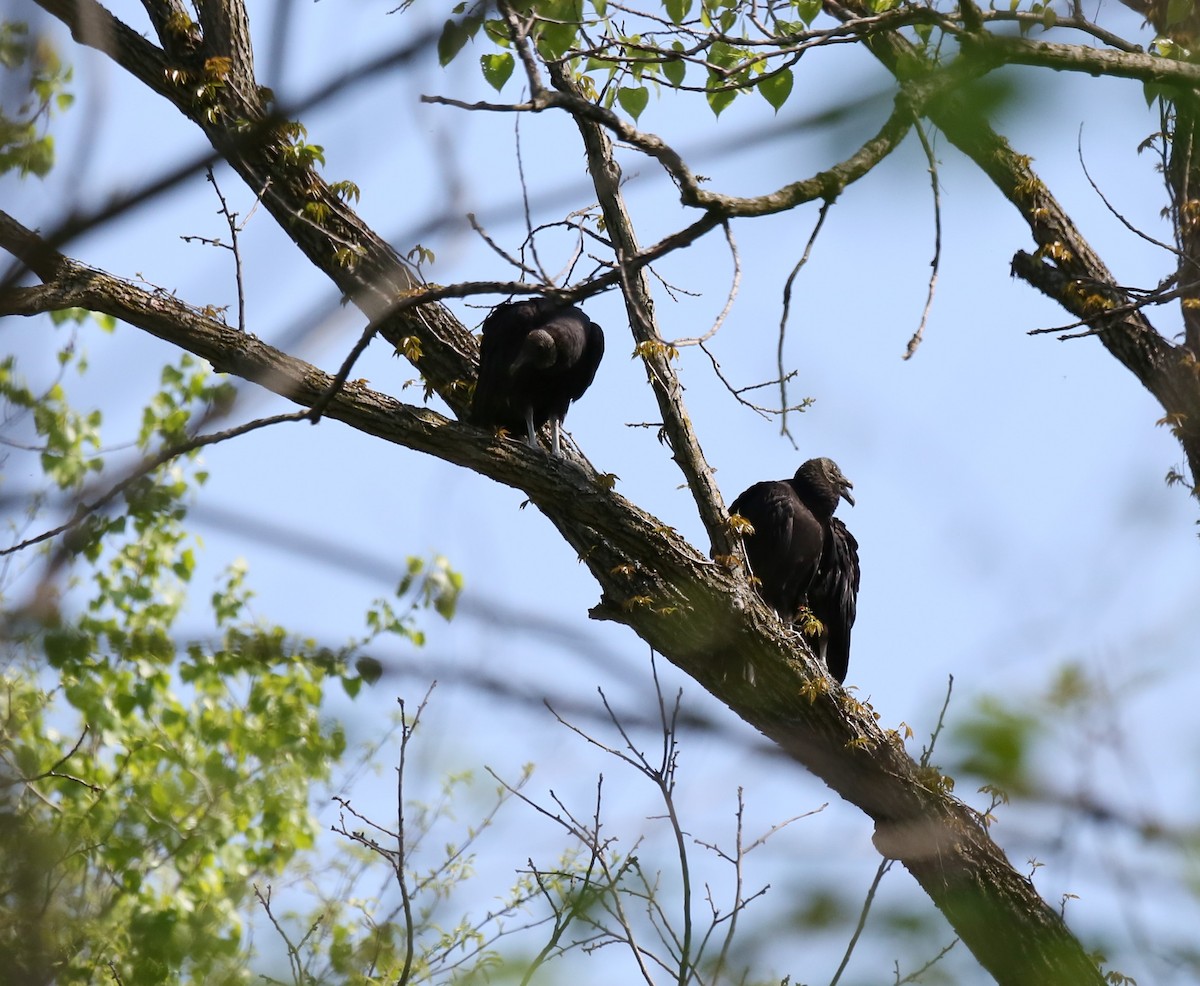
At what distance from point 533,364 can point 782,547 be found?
1503 millimetres

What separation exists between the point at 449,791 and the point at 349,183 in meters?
2.07

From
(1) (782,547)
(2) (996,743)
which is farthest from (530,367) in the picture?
(2) (996,743)

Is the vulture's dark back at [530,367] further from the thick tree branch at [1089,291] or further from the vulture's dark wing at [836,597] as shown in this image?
the thick tree branch at [1089,291]

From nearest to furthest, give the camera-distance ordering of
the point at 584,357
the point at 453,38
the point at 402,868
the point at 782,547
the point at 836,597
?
the point at 453,38, the point at 402,868, the point at 584,357, the point at 782,547, the point at 836,597

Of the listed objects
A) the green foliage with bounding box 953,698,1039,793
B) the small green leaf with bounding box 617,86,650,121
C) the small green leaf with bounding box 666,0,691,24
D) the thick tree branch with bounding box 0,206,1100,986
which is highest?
the small green leaf with bounding box 617,86,650,121

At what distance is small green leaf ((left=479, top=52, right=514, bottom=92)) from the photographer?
13.6ft

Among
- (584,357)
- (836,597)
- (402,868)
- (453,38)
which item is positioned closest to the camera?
(453,38)

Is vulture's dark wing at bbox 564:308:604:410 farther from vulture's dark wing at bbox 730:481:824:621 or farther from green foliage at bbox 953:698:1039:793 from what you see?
green foliage at bbox 953:698:1039:793

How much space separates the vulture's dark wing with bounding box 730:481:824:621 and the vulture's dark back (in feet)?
3.36

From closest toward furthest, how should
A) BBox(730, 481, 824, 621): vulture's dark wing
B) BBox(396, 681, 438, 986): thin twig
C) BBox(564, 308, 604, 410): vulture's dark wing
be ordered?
1. BBox(396, 681, 438, 986): thin twig
2. BBox(564, 308, 604, 410): vulture's dark wing
3. BBox(730, 481, 824, 621): vulture's dark wing

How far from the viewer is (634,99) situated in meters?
4.32

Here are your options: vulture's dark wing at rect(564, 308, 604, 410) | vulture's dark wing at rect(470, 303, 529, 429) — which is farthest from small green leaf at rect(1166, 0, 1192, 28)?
vulture's dark wing at rect(564, 308, 604, 410)

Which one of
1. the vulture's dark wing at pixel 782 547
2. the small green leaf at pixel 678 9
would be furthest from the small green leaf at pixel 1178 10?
the vulture's dark wing at pixel 782 547

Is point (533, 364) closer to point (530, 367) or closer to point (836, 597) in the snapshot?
point (530, 367)
